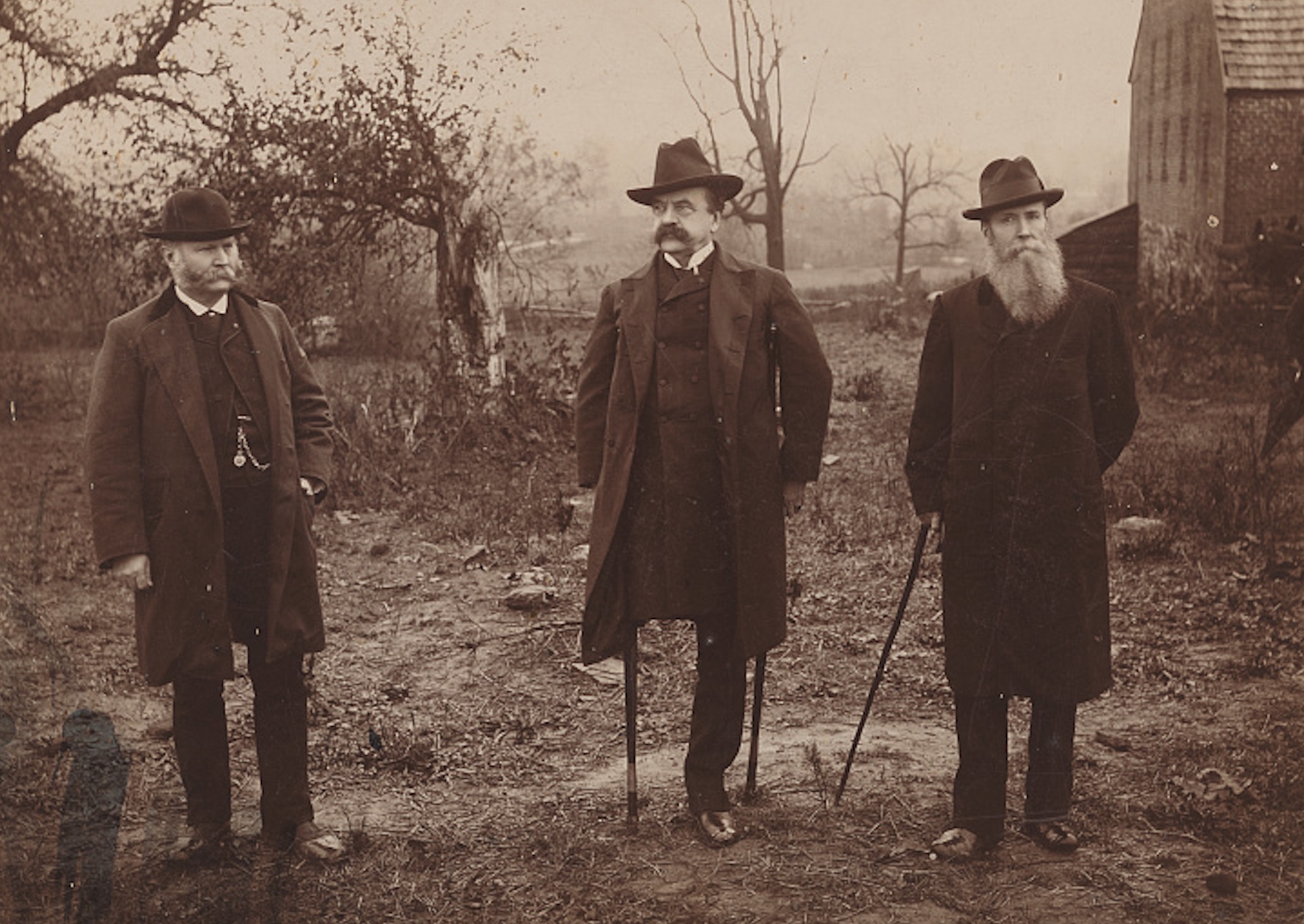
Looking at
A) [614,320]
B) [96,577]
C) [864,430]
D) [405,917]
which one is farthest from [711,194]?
[864,430]

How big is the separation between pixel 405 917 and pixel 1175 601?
487 cm

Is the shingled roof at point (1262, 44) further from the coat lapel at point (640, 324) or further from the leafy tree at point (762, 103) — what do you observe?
the coat lapel at point (640, 324)

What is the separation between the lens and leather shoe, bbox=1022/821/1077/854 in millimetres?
4137

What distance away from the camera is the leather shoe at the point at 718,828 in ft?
14.1

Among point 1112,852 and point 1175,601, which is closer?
point 1112,852

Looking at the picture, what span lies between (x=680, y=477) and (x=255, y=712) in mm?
1641

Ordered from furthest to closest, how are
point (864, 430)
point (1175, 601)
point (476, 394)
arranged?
point (864, 430) → point (476, 394) → point (1175, 601)

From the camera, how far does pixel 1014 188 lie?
3.97 metres

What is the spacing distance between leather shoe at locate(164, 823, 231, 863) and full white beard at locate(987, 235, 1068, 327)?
3.11 m

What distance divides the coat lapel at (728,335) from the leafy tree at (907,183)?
18.9 m

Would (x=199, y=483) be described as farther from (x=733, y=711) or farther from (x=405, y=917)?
(x=733, y=711)

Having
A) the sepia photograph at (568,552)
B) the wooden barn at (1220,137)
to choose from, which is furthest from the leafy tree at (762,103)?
the wooden barn at (1220,137)

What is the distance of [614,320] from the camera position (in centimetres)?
443

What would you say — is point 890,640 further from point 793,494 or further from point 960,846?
point 960,846
